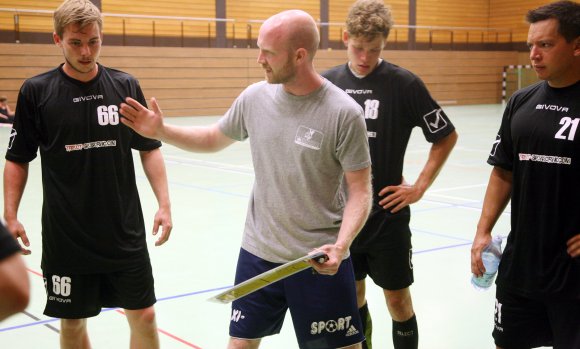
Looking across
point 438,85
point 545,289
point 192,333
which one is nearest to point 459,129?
point 438,85

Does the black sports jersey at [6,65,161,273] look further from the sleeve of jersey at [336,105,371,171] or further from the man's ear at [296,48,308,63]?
the sleeve of jersey at [336,105,371,171]

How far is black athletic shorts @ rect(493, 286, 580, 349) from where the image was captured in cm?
303

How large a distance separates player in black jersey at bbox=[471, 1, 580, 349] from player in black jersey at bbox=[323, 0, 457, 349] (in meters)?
0.76

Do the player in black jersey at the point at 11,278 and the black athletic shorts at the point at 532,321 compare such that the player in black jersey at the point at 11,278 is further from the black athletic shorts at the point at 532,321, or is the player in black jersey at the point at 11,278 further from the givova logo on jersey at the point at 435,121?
the givova logo on jersey at the point at 435,121

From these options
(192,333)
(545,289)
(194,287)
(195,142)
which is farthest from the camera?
(194,287)

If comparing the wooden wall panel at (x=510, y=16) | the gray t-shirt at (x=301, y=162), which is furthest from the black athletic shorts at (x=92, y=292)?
the wooden wall panel at (x=510, y=16)

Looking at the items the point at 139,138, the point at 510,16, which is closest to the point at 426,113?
the point at 139,138

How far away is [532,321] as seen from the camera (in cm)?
317

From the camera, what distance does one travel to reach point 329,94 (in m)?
3.09

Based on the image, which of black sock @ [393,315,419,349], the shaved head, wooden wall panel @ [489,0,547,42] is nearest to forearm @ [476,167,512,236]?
black sock @ [393,315,419,349]

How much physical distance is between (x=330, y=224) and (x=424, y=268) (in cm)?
356

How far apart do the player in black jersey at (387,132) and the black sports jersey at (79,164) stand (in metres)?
1.25

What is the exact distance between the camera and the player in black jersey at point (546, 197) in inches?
118

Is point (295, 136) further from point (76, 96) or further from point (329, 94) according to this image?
point (76, 96)
